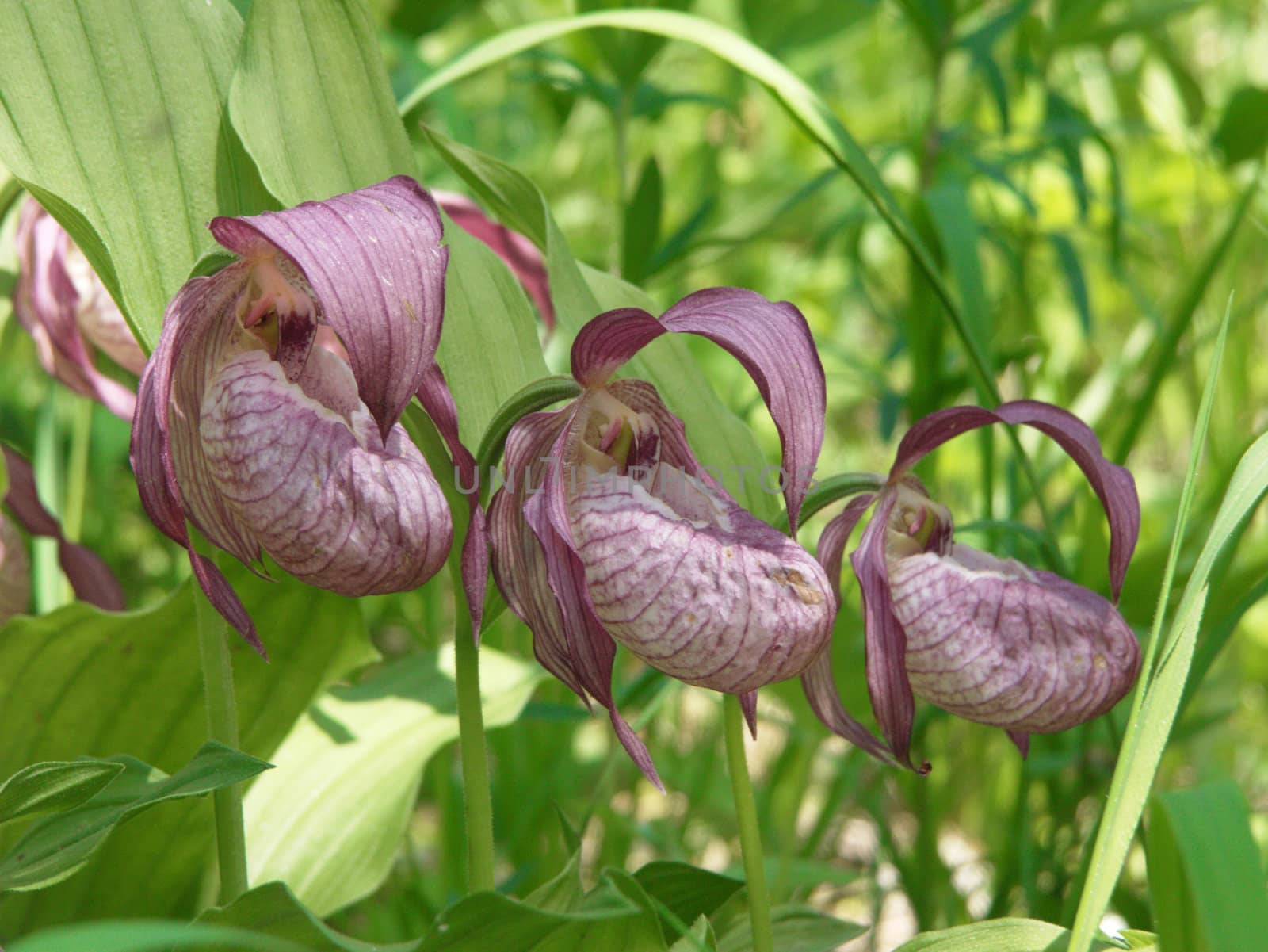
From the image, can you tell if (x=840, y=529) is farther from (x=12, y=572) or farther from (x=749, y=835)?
(x=12, y=572)

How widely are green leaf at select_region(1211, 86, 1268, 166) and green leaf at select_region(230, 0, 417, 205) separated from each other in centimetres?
103

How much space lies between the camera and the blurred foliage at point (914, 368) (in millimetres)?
1108

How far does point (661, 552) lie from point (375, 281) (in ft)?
0.69

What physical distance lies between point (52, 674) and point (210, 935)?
505 mm

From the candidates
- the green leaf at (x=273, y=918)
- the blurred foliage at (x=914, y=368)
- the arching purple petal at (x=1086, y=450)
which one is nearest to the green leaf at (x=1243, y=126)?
the blurred foliage at (x=914, y=368)

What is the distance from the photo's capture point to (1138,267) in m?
2.28

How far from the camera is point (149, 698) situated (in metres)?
0.92

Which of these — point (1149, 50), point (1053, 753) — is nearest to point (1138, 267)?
point (1149, 50)

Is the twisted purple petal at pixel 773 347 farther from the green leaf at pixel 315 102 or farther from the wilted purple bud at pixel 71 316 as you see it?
the wilted purple bud at pixel 71 316

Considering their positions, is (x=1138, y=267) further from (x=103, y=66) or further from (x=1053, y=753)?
(x=103, y=66)

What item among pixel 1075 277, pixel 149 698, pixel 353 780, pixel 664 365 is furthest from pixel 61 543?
pixel 1075 277

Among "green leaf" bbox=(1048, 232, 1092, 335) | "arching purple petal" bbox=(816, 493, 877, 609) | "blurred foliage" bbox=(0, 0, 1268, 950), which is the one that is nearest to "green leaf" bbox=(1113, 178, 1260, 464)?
"blurred foliage" bbox=(0, 0, 1268, 950)

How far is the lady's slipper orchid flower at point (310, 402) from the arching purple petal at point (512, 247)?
358mm

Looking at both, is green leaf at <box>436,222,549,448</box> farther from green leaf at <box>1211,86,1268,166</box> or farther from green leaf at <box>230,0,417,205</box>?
green leaf at <box>1211,86,1268,166</box>
